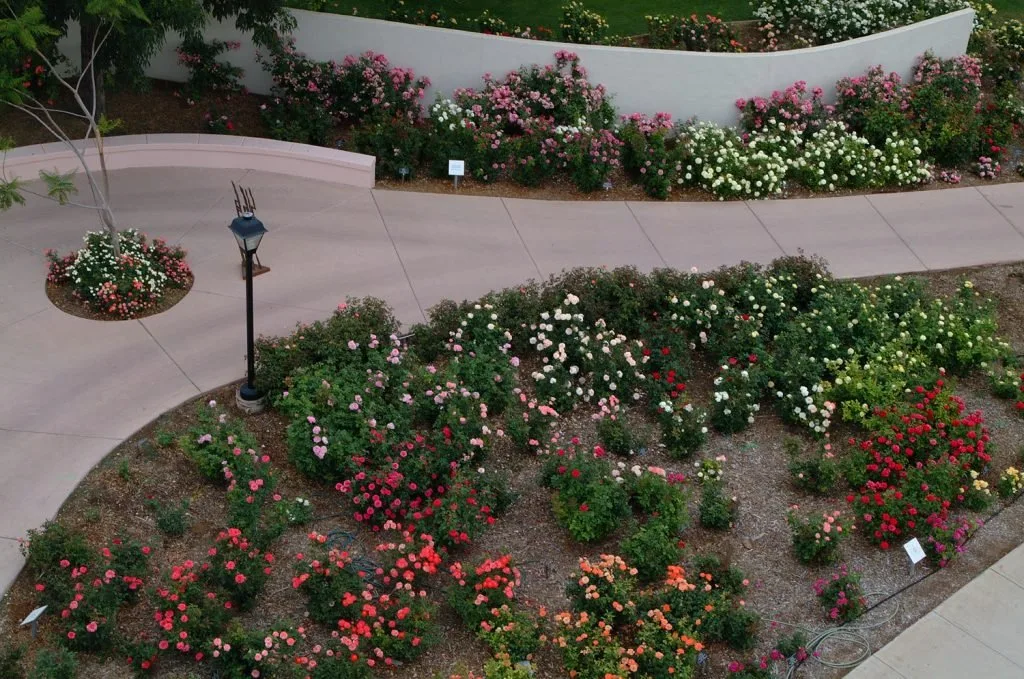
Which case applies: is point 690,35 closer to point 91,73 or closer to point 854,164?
point 854,164

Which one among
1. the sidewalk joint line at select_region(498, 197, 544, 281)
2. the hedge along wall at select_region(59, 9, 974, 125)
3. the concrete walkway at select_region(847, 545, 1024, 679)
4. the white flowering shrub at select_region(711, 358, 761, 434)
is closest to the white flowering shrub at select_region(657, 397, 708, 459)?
the white flowering shrub at select_region(711, 358, 761, 434)

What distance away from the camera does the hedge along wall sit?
12.4m

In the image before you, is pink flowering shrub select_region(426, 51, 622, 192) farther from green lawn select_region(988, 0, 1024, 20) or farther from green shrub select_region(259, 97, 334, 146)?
green lawn select_region(988, 0, 1024, 20)

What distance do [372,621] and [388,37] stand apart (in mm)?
7263

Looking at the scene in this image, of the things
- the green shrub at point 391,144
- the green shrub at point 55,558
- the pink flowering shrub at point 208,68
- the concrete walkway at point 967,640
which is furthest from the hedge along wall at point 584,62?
the green shrub at point 55,558

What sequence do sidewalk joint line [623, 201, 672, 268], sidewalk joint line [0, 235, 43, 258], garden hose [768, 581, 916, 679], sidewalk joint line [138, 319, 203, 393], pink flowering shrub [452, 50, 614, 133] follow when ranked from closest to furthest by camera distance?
1. garden hose [768, 581, 916, 679]
2. sidewalk joint line [138, 319, 203, 393]
3. sidewalk joint line [0, 235, 43, 258]
4. sidewalk joint line [623, 201, 672, 268]
5. pink flowering shrub [452, 50, 614, 133]

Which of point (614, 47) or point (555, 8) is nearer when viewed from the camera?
point (614, 47)

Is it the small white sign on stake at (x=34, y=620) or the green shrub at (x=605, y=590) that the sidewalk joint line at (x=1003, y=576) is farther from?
the small white sign on stake at (x=34, y=620)

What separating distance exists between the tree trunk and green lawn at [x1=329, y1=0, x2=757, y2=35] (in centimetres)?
287

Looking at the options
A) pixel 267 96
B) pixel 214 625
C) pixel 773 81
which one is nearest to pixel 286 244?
pixel 267 96

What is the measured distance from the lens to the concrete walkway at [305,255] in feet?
28.7

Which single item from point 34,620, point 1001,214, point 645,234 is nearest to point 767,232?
point 645,234

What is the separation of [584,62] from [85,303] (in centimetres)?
593

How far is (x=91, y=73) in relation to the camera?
34.0ft
